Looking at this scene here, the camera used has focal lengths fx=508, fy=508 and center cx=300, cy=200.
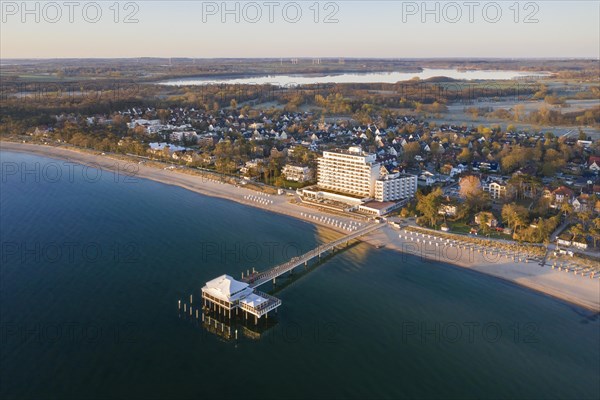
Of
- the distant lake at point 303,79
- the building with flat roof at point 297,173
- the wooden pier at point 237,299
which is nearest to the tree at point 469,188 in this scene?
the building with flat roof at point 297,173

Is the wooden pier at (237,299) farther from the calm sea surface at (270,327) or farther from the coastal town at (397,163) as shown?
the coastal town at (397,163)

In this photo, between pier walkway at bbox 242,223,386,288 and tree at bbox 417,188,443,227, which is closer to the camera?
pier walkway at bbox 242,223,386,288

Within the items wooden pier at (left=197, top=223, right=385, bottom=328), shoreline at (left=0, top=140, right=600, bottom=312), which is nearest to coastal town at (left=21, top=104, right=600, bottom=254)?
shoreline at (left=0, top=140, right=600, bottom=312)

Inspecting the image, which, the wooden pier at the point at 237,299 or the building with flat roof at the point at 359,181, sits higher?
the building with flat roof at the point at 359,181

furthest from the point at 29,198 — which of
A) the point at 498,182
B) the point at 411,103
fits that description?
the point at 411,103

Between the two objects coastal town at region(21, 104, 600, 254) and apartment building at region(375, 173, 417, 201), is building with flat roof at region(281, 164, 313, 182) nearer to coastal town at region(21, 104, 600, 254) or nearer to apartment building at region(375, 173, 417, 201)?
coastal town at region(21, 104, 600, 254)

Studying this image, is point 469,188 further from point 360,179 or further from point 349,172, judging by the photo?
point 349,172

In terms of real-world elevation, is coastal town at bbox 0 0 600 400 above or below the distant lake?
below
